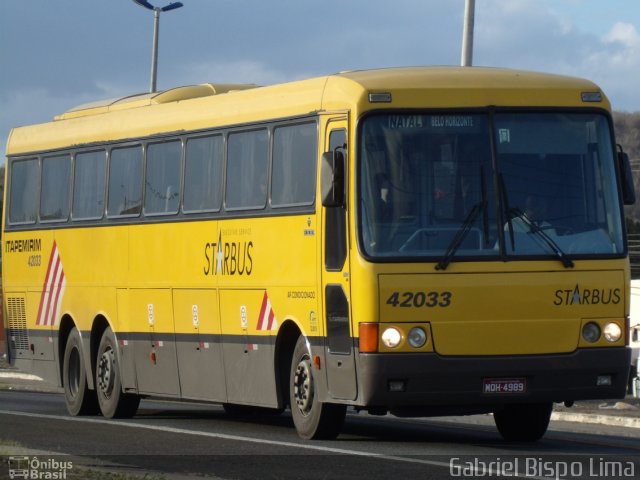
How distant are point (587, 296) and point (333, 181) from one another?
256 cm

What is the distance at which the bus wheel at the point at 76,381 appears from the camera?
2177cm

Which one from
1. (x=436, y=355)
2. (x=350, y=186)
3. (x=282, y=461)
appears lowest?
(x=282, y=461)

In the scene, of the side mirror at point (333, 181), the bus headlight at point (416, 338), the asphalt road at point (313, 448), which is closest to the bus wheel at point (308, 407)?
the asphalt road at point (313, 448)

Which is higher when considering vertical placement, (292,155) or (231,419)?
(292,155)

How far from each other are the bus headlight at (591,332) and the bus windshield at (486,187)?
0.63 metres

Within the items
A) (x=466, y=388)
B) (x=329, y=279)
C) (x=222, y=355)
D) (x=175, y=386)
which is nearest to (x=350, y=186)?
(x=329, y=279)

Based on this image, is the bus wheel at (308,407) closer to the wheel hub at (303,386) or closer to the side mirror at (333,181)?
the wheel hub at (303,386)

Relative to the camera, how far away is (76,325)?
22047mm

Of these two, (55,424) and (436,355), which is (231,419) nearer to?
(55,424)

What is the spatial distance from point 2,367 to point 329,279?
114ft

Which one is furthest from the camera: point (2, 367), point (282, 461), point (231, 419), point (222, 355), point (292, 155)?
point (2, 367)

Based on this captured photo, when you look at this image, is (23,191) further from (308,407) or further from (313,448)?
(313,448)

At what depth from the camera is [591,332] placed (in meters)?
15.5


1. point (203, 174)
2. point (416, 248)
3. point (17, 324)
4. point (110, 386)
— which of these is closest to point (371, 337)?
point (416, 248)
